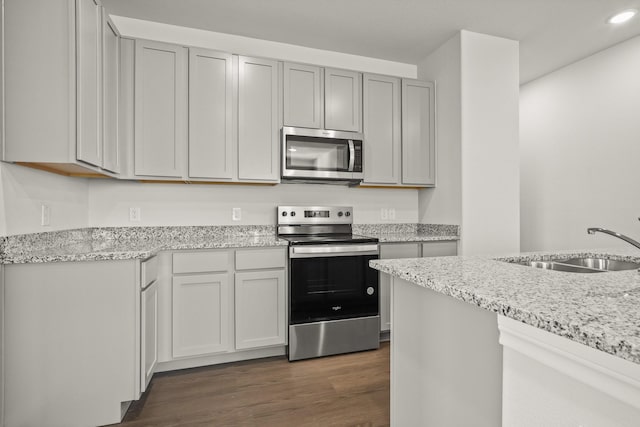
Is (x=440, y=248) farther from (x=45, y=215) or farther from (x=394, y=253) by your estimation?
(x=45, y=215)

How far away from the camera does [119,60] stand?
8.22 feet

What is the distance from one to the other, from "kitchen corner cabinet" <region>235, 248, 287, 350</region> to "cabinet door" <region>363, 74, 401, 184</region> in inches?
48.4

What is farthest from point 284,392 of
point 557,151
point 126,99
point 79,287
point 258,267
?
point 557,151

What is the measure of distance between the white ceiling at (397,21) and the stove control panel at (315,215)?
5.20 feet

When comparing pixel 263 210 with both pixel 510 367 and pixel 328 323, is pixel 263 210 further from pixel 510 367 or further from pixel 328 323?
pixel 510 367

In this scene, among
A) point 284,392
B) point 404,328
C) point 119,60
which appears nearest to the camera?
point 404,328

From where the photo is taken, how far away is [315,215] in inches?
126

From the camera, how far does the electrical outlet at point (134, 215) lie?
2.83 m

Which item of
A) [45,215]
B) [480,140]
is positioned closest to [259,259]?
[45,215]

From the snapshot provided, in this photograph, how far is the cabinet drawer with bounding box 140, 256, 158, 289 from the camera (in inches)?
76.9

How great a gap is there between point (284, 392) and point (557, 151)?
3751mm

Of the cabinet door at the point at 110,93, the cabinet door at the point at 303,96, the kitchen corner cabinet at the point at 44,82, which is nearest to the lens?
the kitchen corner cabinet at the point at 44,82

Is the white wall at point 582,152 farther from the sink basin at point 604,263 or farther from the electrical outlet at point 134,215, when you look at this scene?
the electrical outlet at point 134,215

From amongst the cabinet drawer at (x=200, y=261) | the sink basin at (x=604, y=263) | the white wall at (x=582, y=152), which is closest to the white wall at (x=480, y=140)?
the white wall at (x=582, y=152)
